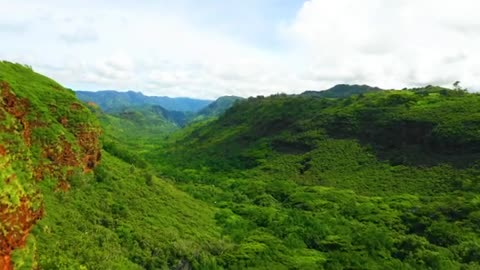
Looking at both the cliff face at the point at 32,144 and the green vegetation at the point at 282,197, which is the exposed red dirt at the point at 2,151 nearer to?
the cliff face at the point at 32,144

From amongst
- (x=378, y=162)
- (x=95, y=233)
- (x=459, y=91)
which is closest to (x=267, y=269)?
(x=95, y=233)

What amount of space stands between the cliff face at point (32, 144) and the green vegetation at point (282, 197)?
0.31 m

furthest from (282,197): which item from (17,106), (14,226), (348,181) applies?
(14,226)

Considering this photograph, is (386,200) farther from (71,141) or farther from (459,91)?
(459,91)

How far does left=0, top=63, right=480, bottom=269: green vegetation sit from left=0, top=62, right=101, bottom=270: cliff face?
0.31 m

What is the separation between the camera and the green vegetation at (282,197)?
51688 mm

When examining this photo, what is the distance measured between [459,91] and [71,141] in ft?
480

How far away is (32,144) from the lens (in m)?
54.9

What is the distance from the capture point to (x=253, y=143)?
163250mm

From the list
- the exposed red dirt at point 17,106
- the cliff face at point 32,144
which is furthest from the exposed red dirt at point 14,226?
the exposed red dirt at point 17,106

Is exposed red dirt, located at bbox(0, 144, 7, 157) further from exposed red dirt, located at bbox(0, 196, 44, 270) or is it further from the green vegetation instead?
exposed red dirt, located at bbox(0, 196, 44, 270)

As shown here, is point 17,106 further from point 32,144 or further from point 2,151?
point 2,151

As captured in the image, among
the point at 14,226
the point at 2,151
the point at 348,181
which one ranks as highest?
the point at 2,151

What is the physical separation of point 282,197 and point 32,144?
6208 cm
